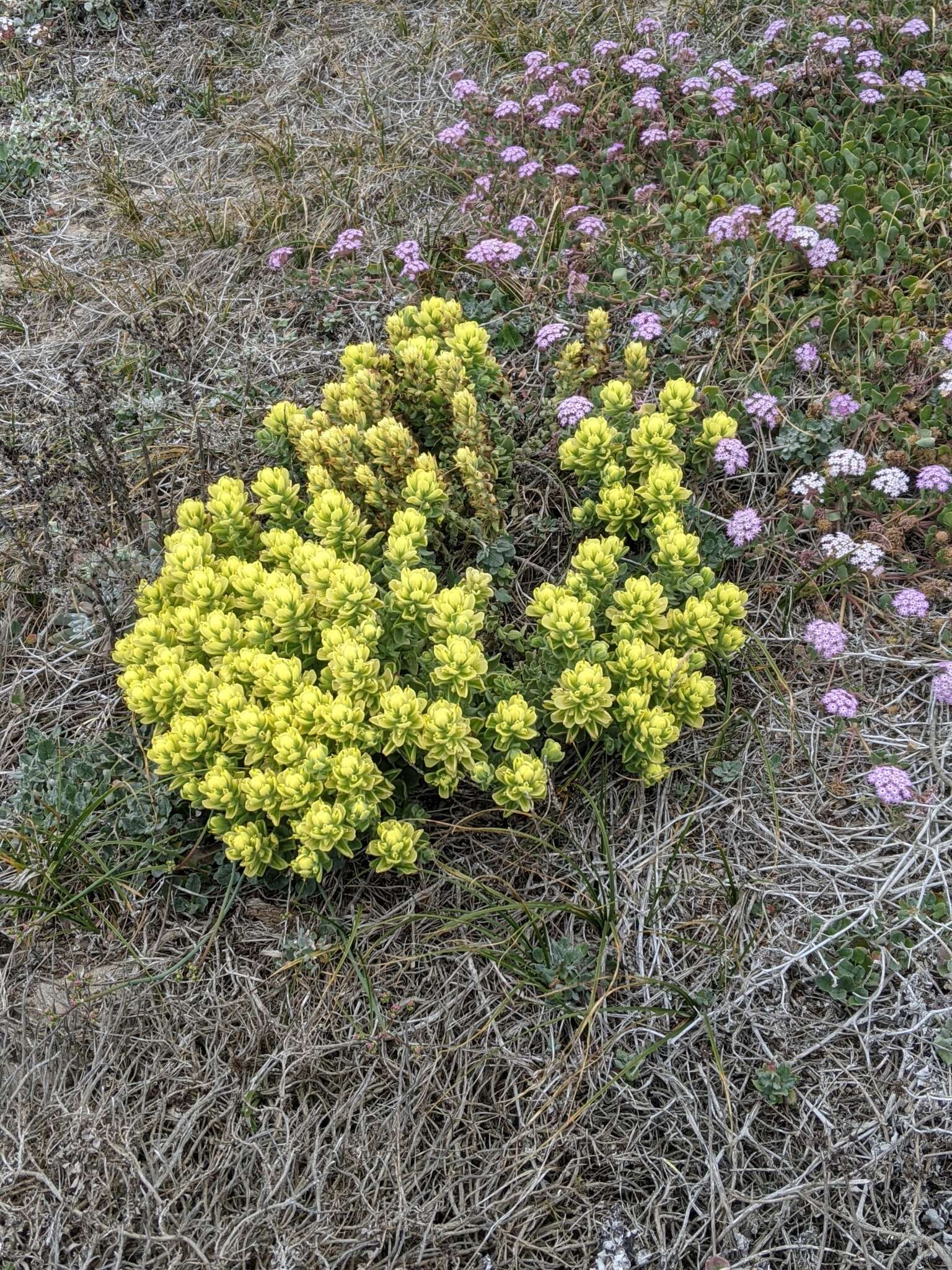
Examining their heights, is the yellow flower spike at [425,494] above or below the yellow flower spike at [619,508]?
above

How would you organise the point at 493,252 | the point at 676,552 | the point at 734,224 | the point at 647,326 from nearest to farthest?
the point at 676,552, the point at 647,326, the point at 734,224, the point at 493,252

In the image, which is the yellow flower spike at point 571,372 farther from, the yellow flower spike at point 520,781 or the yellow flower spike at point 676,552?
the yellow flower spike at point 520,781

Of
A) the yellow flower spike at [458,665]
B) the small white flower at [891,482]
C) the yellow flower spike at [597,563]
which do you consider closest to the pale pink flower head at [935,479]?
the small white flower at [891,482]

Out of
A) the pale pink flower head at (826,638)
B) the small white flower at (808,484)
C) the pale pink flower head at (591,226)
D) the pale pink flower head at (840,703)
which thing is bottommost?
the pale pink flower head at (840,703)

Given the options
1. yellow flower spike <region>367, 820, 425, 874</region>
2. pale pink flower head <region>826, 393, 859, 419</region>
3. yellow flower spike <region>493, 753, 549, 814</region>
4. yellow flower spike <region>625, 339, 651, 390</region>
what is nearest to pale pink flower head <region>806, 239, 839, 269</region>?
pale pink flower head <region>826, 393, 859, 419</region>

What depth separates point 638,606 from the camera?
2617mm

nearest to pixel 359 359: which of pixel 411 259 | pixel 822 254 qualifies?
pixel 411 259

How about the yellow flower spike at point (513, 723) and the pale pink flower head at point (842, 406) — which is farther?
the pale pink flower head at point (842, 406)

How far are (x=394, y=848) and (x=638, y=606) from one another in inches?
35.4

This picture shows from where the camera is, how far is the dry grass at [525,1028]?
212cm

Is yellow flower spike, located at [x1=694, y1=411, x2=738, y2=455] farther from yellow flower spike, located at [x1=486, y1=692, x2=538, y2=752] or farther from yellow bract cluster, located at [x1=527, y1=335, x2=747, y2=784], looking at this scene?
yellow flower spike, located at [x1=486, y1=692, x2=538, y2=752]

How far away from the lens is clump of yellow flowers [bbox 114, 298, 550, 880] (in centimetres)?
243

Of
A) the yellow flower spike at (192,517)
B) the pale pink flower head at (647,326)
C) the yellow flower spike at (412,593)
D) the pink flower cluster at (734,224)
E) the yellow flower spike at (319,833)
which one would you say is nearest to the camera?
the yellow flower spike at (319,833)

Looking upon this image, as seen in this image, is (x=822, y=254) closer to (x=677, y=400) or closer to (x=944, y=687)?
(x=677, y=400)
